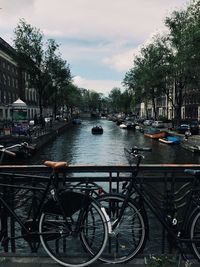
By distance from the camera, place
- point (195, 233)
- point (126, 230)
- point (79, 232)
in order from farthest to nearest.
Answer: point (126, 230)
point (79, 232)
point (195, 233)

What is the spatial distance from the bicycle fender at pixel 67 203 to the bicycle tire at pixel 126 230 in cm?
20

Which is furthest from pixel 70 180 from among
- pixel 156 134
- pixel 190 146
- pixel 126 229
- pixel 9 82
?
pixel 9 82

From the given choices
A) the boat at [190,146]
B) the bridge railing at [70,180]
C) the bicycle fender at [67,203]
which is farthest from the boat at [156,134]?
the bicycle fender at [67,203]

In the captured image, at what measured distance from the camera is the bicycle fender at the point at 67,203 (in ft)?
14.1

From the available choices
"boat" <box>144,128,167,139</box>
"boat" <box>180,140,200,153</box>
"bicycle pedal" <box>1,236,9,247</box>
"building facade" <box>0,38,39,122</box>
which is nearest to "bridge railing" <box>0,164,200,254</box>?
"bicycle pedal" <box>1,236,9,247</box>

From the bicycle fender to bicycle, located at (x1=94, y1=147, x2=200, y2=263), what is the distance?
22 cm

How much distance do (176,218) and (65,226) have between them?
1.38 metres

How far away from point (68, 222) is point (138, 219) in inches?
34.0

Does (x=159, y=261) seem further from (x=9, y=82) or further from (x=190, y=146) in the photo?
(x=9, y=82)

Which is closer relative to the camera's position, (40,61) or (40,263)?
(40,263)

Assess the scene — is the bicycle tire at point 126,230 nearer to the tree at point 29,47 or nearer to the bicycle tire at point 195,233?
the bicycle tire at point 195,233

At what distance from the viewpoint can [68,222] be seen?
445 centimetres

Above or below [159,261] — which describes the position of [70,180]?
above

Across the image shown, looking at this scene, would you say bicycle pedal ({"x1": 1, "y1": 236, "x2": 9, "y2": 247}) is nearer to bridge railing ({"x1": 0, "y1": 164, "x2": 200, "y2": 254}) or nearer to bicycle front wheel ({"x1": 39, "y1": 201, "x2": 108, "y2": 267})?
bridge railing ({"x1": 0, "y1": 164, "x2": 200, "y2": 254})
